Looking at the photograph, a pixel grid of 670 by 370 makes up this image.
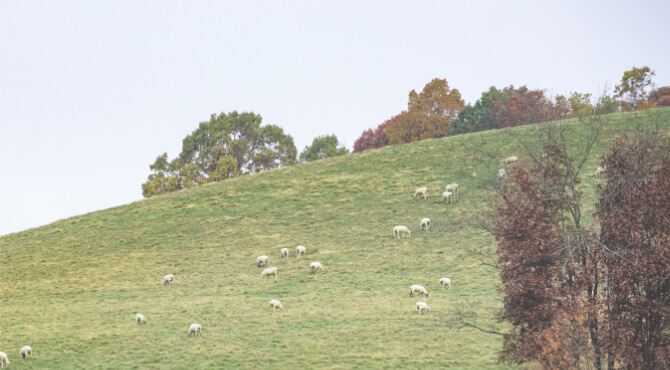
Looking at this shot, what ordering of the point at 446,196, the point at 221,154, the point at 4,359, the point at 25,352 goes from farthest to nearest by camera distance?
1. the point at 221,154
2. the point at 446,196
3. the point at 25,352
4. the point at 4,359

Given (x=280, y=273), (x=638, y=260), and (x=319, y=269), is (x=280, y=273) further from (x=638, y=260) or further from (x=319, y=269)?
(x=638, y=260)

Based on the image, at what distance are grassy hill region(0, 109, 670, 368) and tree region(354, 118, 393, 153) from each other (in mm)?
43819

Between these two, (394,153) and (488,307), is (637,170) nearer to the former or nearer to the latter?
(488,307)

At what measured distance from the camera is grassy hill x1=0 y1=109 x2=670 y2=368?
27.6 m

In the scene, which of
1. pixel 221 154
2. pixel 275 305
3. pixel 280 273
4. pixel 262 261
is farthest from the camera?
pixel 221 154

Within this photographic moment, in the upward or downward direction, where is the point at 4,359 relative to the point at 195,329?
upward

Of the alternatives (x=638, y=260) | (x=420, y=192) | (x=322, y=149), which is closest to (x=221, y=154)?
(x=322, y=149)

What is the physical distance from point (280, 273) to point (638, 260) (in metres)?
27.8

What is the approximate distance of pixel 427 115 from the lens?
102 meters

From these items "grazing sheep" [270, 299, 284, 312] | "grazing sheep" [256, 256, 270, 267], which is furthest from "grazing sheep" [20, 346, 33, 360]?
"grazing sheep" [256, 256, 270, 267]

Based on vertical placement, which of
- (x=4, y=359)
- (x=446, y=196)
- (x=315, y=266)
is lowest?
(x=4, y=359)

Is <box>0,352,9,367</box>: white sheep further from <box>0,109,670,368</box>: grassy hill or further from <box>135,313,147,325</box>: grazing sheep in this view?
<box>135,313,147,325</box>: grazing sheep

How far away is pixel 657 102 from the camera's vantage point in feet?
300

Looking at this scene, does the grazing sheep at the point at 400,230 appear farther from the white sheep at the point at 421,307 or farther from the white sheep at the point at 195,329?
the white sheep at the point at 195,329
